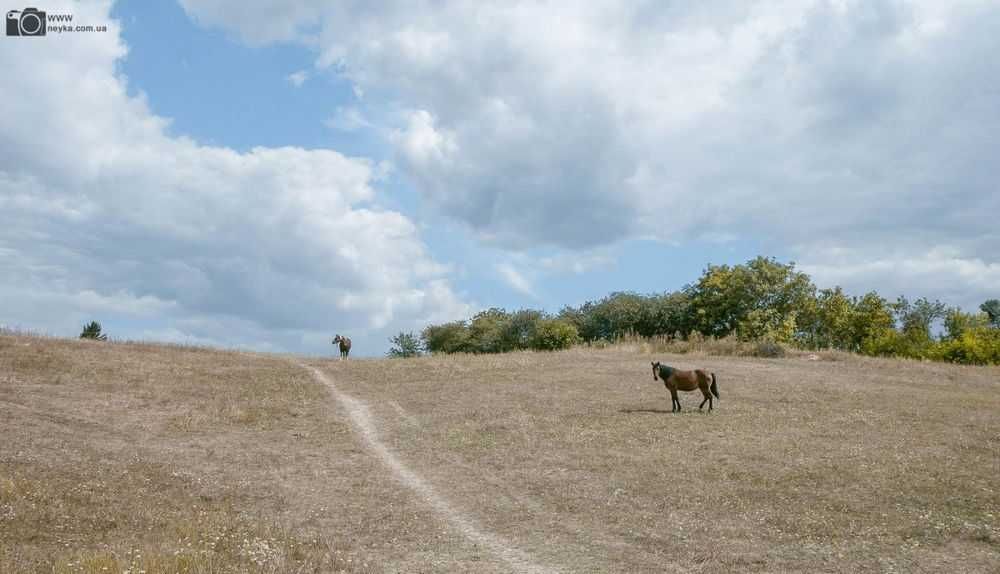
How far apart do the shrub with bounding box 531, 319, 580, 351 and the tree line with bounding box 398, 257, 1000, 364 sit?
10cm

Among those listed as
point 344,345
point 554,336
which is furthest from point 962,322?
point 344,345

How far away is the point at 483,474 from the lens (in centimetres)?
1719

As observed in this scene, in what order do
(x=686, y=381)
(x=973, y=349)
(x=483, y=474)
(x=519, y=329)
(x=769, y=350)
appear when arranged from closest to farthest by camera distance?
(x=483, y=474) < (x=686, y=381) < (x=769, y=350) < (x=973, y=349) < (x=519, y=329)

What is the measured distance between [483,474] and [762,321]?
53.1 meters

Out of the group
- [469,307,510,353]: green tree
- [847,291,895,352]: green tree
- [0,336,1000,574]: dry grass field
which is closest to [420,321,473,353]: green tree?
[469,307,510,353]: green tree

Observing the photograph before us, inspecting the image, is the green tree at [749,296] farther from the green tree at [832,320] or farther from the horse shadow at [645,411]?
Answer: the horse shadow at [645,411]

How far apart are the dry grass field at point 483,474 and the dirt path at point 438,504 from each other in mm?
63

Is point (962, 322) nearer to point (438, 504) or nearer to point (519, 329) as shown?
point (519, 329)

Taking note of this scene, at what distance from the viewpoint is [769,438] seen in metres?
20.1

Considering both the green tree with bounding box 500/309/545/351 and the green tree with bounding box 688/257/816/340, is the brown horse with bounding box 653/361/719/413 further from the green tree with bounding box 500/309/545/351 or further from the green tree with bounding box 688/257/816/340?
the green tree with bounding box 500/309/545/351

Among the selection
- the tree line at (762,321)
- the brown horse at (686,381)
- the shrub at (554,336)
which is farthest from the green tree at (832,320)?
the brown horse at (686,381)

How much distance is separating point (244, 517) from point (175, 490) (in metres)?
2.59

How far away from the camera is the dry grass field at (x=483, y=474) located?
11281 millimetres

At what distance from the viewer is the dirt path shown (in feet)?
37.3
